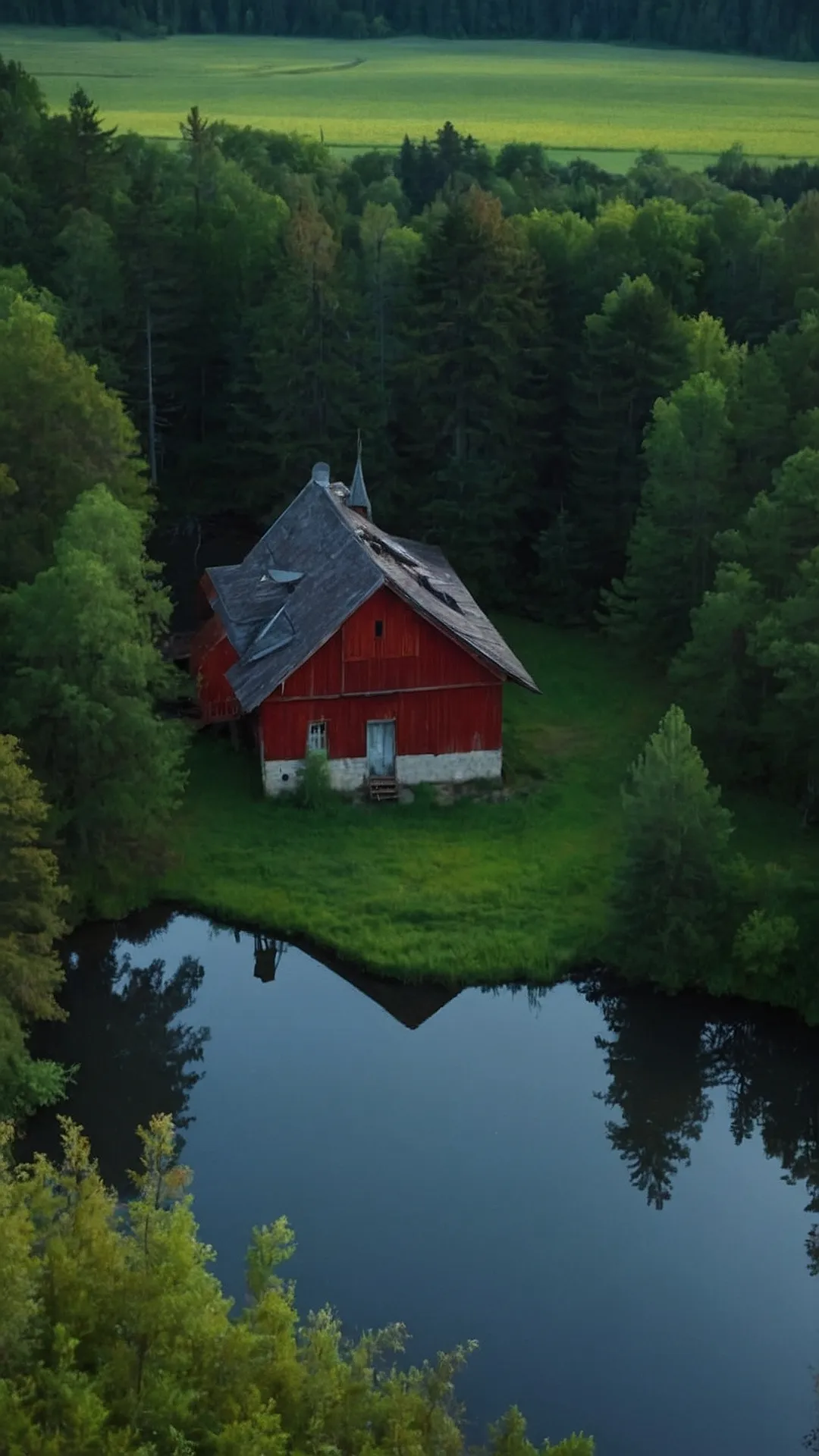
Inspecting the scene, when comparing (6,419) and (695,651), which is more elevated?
(6,419)

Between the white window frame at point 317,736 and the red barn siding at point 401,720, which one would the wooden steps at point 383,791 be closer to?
the red barn siding at point 401,720

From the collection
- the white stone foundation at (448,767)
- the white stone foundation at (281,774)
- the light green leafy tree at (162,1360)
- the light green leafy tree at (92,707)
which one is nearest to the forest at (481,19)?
the white stone foundation at (448,767)

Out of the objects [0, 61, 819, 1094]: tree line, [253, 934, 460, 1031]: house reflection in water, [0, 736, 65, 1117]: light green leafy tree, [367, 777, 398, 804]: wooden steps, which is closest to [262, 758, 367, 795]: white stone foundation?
[367, 777, 398, 804]: wooden steps

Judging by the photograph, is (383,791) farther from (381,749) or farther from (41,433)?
(41,433)

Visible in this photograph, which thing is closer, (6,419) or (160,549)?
(6,419)

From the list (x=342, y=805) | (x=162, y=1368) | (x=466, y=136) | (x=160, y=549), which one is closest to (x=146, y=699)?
(x=342, y=805)

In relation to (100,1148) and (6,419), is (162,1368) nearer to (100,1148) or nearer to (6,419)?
(100,1148)

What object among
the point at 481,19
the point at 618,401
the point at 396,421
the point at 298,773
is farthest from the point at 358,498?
the point at 481,19

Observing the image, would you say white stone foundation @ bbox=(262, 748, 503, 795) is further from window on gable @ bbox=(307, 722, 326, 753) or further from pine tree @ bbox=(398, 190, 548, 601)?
pine tree @ bbox=(398, 190, 548, 601)
